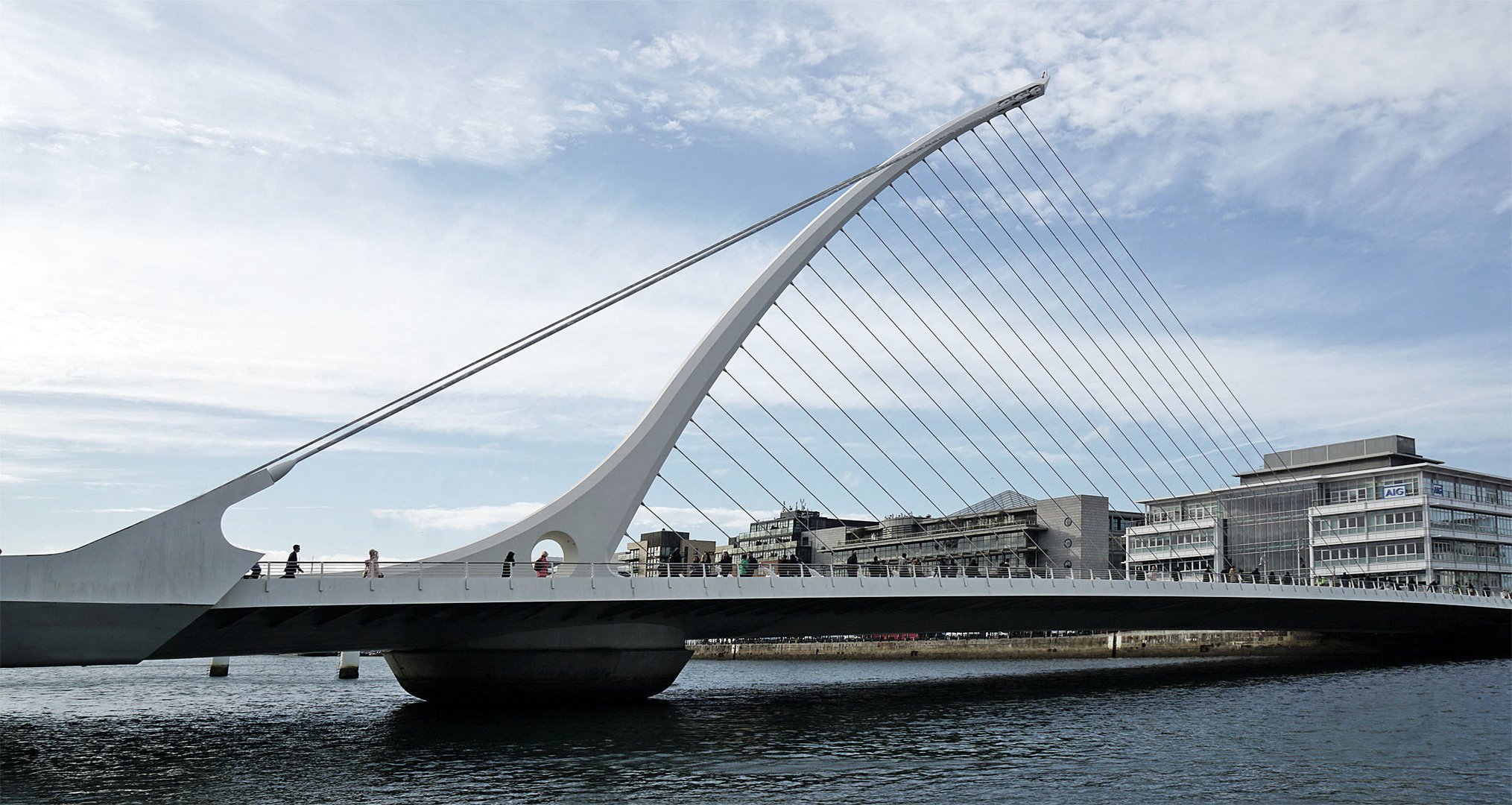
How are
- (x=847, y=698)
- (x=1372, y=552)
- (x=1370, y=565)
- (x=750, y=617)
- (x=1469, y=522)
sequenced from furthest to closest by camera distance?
(x=1372, y=552) < (x=1370, y=565) < (x=1469, y=522) < (x=847, y=698) < (x=750, y=617)

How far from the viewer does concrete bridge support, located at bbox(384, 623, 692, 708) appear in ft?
108

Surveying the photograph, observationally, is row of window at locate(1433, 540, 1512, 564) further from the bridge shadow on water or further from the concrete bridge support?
the concrete bridge support

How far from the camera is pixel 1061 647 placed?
282 feet

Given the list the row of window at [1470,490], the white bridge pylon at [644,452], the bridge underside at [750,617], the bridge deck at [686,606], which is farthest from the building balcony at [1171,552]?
the white bridge pylon at [644,452]

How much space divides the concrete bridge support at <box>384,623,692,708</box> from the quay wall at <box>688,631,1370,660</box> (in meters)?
48.8

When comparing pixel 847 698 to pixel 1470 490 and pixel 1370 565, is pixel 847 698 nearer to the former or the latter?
pixel 1370 565

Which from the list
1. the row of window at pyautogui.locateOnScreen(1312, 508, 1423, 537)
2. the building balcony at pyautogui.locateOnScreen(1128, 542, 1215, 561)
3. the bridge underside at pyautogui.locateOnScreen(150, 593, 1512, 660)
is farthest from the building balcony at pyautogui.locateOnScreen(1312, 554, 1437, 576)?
the bridge underside at pyautogui.locateOnScreen(150, 593, 1512, 660)

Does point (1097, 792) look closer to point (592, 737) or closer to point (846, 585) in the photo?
point (592, 737)

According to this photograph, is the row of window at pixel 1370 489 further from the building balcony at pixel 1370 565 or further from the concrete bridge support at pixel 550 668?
the concrete bridge support at pixel 550 668

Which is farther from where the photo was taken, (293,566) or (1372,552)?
(1372,552)

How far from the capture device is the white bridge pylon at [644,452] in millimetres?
31641

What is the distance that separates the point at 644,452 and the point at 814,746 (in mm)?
11042

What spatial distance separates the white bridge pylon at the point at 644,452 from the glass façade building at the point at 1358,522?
154ft

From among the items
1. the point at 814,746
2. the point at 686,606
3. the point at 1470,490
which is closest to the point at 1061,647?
the point at 1470,490
